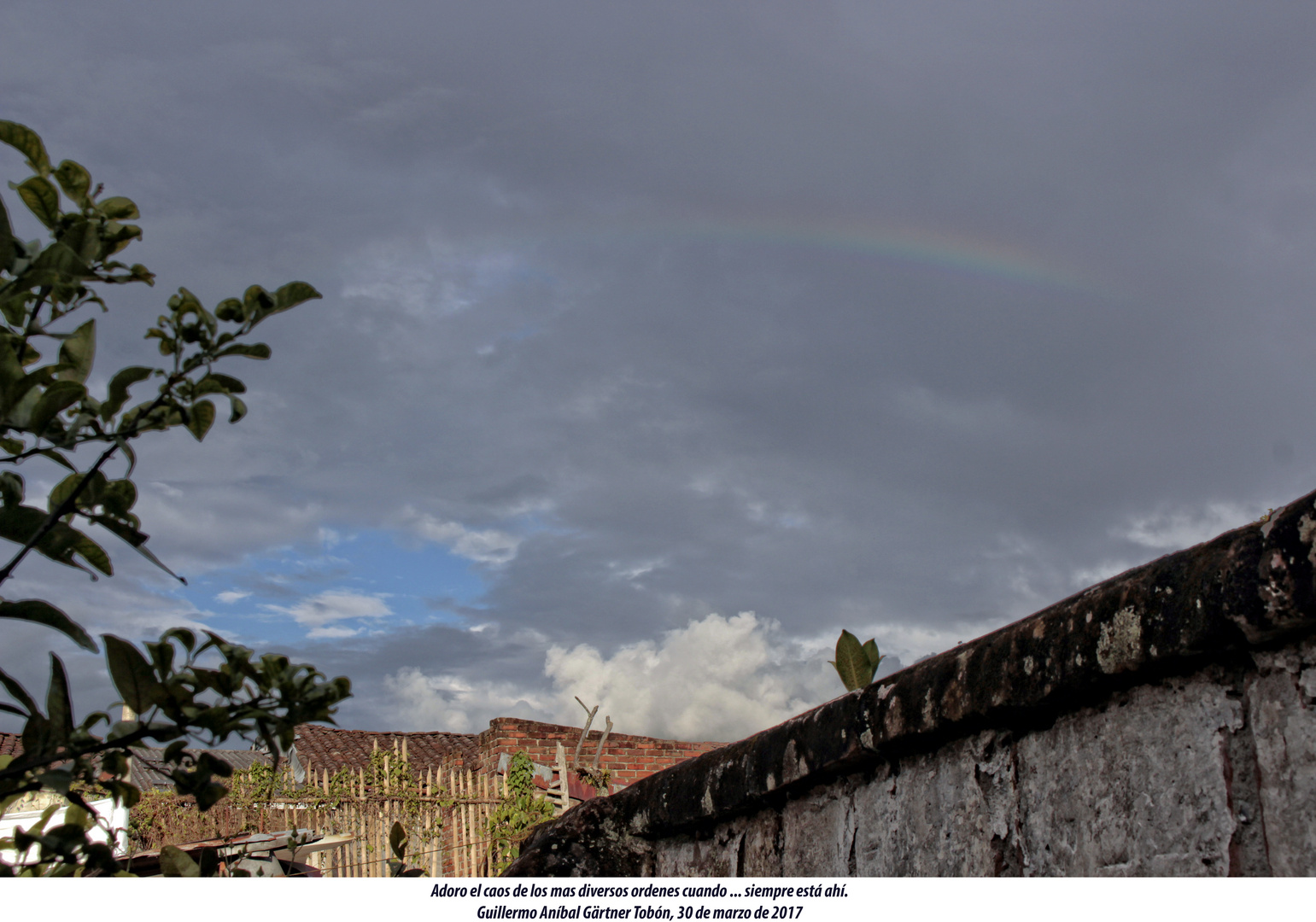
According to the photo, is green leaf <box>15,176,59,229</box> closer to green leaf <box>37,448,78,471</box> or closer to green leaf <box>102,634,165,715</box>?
green leaf <box>37,448,78,471</box>

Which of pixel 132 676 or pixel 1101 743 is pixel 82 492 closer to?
pixel 132 676

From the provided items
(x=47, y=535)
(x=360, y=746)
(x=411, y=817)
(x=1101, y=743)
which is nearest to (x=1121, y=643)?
(x=1101, y=743)

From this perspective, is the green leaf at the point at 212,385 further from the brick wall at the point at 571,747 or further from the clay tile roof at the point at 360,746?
the clay tile roof at the point at 360,746

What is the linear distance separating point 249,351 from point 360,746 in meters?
16.6

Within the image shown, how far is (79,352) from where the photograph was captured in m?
1.03

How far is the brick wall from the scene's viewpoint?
10.2m

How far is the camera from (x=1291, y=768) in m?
1.05

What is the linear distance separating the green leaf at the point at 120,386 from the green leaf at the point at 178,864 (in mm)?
529

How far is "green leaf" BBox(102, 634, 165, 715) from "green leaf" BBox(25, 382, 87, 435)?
0.73 ft

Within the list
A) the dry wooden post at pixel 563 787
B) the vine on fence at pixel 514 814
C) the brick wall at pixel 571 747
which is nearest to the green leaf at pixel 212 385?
the vine on fence at pixel 514 814
